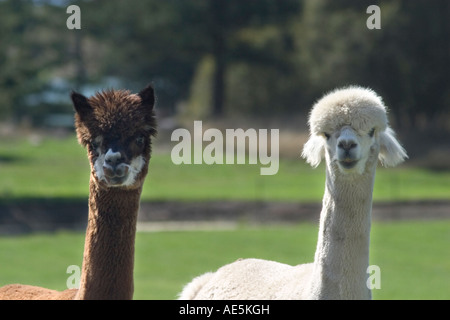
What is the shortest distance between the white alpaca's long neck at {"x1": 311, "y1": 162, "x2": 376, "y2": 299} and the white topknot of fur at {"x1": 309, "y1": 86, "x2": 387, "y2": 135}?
0.24 m

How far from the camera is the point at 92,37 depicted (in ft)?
182

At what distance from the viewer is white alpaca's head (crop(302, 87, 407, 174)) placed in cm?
501

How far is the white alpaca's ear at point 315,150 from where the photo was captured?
5281 mm

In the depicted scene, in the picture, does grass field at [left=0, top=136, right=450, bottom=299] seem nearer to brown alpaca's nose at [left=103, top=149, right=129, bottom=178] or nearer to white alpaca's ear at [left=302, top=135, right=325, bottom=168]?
white alpaca's ear at [left=302, top=135, right=325, bottom=168]

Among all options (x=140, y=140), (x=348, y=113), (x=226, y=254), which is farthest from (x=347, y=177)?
(x=226, y=254)

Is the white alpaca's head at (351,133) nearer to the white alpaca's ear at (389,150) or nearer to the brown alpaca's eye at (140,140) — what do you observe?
the white alpaca's ear at (389,150)

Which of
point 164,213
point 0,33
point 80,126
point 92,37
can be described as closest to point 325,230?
point 80,126

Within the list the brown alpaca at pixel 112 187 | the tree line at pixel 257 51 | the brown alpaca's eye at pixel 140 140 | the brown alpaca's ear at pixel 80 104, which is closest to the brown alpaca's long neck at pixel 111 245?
the brown alpaca at pixel 112 187

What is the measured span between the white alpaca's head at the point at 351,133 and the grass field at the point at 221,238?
1166 centimetres

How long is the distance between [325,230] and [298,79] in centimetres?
4839

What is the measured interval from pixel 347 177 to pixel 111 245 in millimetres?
1407

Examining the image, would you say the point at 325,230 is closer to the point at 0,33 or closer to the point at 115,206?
the point at 115,206

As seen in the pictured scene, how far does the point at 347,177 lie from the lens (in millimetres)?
5137

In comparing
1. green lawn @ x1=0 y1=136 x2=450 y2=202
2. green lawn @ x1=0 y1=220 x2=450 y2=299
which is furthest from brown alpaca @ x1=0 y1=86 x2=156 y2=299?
green lawn @ x1=0 y1=136 x2=450 y2=202
